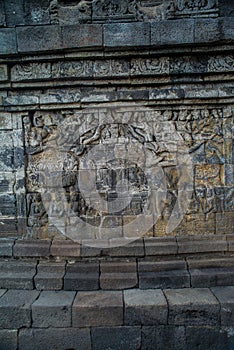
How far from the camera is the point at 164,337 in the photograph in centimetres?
283

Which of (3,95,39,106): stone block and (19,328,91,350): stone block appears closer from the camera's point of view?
(19,328,91,350): stone block

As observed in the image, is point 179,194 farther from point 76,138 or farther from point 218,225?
point 76,138

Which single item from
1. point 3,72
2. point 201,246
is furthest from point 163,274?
point 3,72

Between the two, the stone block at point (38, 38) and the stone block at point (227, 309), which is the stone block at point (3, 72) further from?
the stone block at point (227, 309)

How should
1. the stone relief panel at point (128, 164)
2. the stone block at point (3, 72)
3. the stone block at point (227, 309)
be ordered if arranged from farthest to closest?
1. the stone relief panel at point (128, 164)
2. the stone block at point (3, 72)
3. the stone block at point (227, 309)

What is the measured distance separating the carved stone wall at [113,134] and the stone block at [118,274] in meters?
0.37

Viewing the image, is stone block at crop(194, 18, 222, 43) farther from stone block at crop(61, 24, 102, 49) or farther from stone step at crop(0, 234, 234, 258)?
stone step at crop(0, 234, 234, 258)

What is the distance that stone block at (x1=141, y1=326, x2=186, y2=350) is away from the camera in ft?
9.29

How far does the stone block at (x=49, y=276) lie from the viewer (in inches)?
122

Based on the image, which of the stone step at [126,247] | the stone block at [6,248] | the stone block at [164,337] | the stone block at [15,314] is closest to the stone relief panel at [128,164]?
the stone step at [126,247]

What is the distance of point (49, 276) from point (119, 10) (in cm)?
348

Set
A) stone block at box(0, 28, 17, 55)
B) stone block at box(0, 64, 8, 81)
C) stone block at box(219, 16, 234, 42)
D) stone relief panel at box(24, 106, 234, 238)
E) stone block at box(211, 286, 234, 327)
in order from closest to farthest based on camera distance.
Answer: stone block at box(211, 286, 234, 327) → stone block at box(219, 16, 234, 42) → stone block at box(0, 28, 17, 55) → stone block at box(0, 64, 8, 81) → stone relief panel at box(24, 106, 234, 238)

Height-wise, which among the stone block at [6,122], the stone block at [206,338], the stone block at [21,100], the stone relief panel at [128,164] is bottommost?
the stone block at [206,338]

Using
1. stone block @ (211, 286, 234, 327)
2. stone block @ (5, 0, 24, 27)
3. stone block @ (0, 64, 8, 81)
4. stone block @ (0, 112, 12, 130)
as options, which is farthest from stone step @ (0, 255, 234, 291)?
stone block @ (5, 0, 24, 27)
